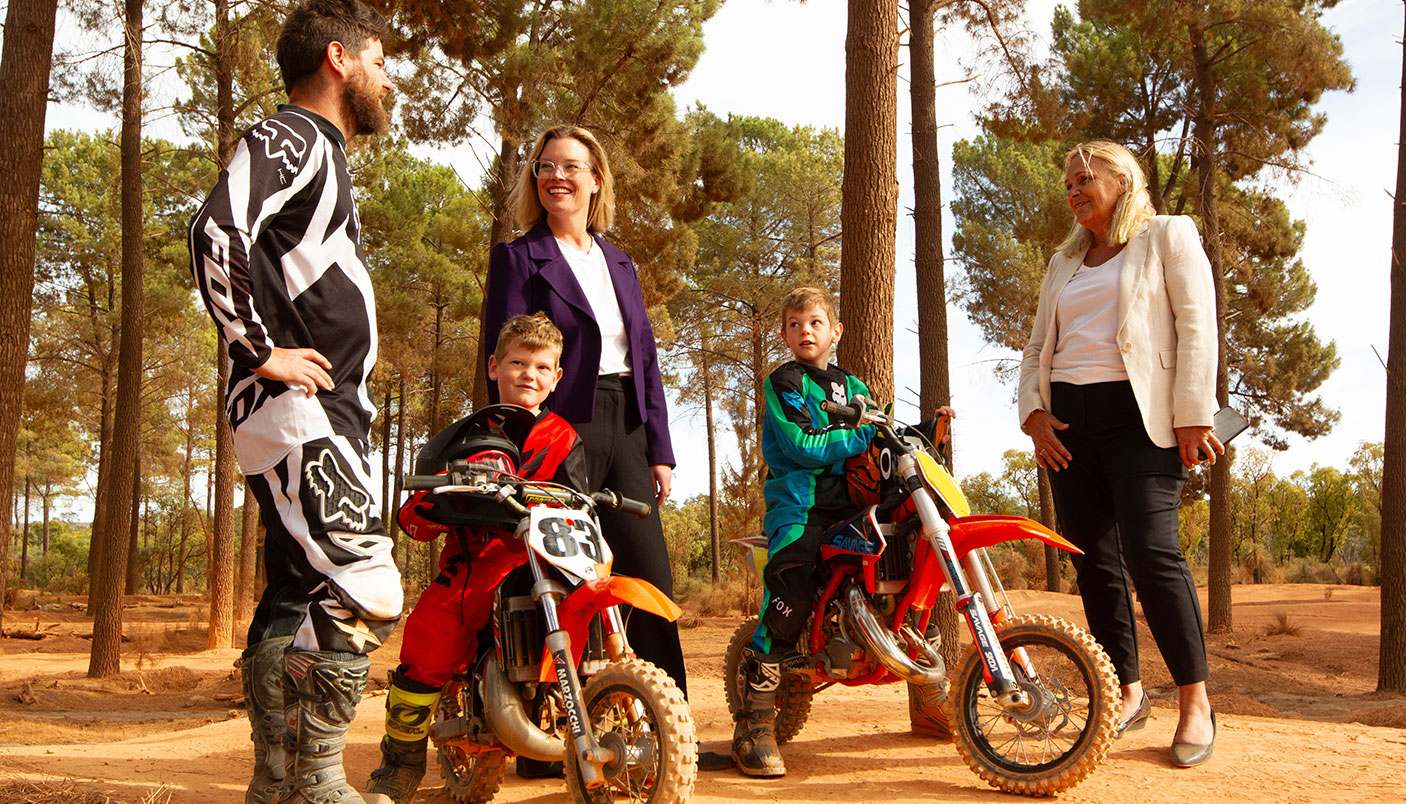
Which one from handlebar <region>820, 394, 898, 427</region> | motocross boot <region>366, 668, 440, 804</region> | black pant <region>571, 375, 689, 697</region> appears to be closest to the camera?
motocross boot <region>366, 668, 440, 804</region>

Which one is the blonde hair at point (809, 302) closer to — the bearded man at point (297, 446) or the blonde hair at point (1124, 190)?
the blonde hair at point (1124, 190)

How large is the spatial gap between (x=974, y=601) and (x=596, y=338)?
1.60m

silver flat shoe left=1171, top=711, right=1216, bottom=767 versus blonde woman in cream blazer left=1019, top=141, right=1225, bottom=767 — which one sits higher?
blonde woman in cream blazer left=1019, top=141, right=1225, bottom=767

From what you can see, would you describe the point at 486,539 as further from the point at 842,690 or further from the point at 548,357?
the point at 842,690

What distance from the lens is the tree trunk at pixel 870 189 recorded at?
16.7ft

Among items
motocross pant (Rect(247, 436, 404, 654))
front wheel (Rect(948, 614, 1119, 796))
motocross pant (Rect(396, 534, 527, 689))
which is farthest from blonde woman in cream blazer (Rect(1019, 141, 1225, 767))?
motocross pant (Rect(247, 436, 404, 654))

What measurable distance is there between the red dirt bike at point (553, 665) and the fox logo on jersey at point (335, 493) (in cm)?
40

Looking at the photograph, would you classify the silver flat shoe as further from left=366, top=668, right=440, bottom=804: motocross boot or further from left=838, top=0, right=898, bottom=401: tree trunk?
left=366, top=668, right=440, bottom=804: motocross boot

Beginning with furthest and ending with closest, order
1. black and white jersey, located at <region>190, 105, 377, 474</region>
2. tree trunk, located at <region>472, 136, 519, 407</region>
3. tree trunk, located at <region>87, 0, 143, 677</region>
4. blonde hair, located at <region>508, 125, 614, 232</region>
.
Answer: tree trunk, located at <region>472, 136, 519, 407</region> < tree trunk, located at <region>87, 0, 143, 677</region> < blonde hair, located at <region>508, 125, 614, 232</region> < black and white jersey, located at <region>190, 105, 377, 474</region>

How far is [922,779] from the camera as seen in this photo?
11.4 feet

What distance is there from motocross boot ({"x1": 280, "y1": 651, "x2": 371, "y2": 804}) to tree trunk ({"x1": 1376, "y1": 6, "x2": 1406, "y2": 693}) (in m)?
8.57

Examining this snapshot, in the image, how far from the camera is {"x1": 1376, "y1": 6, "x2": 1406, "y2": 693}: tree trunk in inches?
316

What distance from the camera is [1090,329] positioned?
12.4 ft

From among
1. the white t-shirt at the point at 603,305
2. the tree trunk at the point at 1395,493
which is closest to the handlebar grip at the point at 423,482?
the white t-shirt at the point at 603,305
